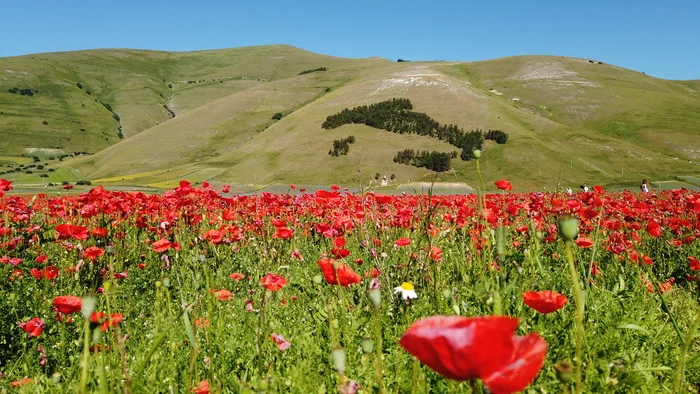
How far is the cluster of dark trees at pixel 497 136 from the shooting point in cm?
4475

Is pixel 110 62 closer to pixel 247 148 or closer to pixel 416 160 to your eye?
pixel 247 148

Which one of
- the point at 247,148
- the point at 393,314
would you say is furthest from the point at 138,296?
the point at 247,148

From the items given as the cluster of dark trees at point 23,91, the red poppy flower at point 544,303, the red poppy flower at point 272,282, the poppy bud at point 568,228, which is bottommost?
the red poppy flower at point 272,282

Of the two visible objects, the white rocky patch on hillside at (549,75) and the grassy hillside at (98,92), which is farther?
the grassy hillside at (98,92)

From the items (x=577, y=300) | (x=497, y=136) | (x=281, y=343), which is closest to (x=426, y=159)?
(x=497, y=136)

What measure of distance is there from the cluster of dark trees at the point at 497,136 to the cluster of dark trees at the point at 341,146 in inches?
568

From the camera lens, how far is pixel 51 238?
6.29 m

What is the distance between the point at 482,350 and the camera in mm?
679

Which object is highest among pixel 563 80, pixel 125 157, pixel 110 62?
pixel 110 62

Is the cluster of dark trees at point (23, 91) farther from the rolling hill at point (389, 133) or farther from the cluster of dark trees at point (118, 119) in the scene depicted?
the cluster of dark trees at point (118, 119)

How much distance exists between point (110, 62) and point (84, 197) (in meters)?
225

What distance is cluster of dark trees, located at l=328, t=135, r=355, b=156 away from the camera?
149 ft

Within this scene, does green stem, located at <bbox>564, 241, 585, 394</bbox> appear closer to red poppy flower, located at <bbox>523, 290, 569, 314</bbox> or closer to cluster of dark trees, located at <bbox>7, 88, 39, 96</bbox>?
red poppy flower, located at <bbox>523, 290, 569, 314</bbox>

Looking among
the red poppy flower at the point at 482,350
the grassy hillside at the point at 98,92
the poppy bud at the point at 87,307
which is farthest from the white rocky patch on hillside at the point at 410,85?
the grassy hillside at the point at 98,92
